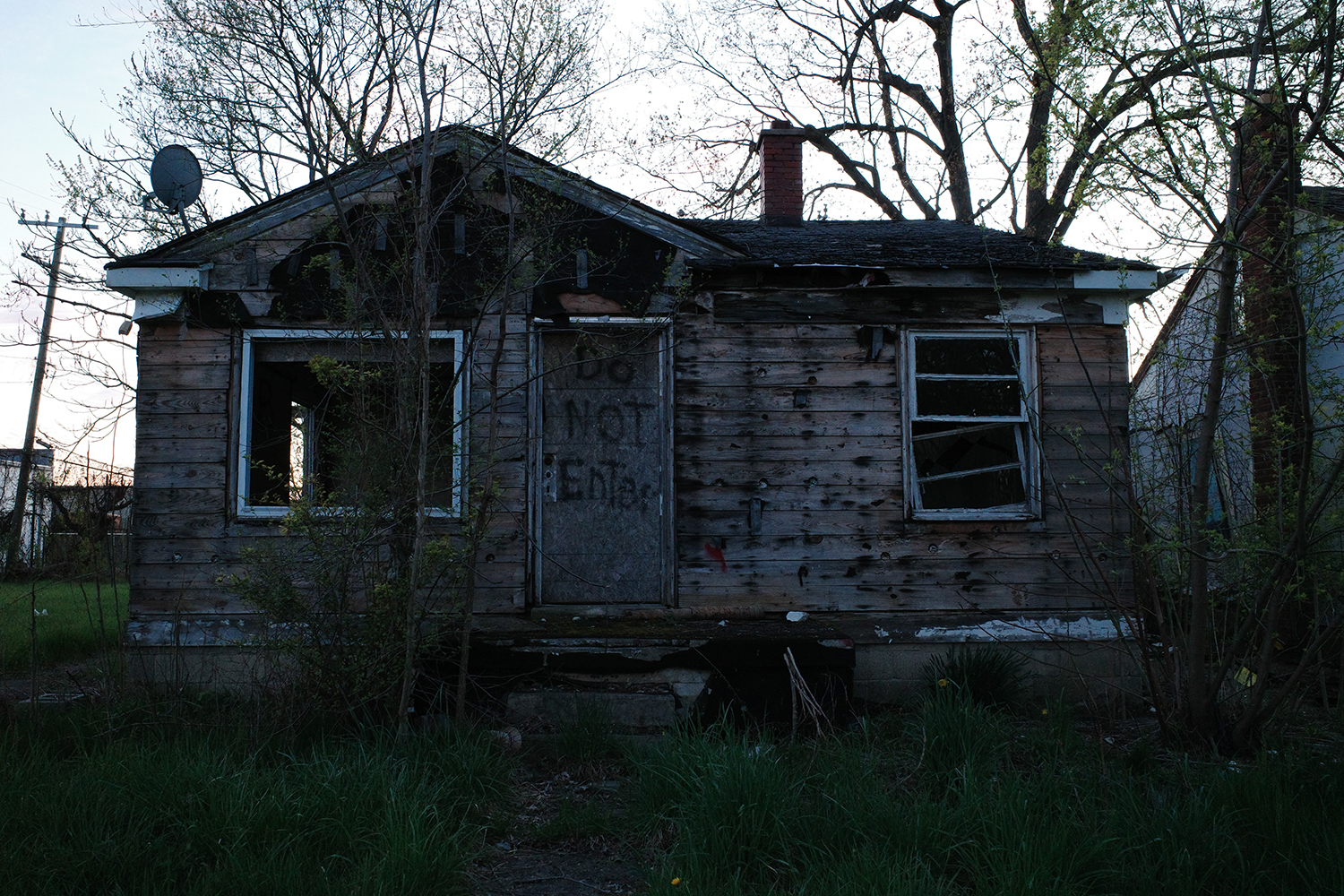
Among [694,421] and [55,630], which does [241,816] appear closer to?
[694,421]

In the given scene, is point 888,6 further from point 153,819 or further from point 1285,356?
point 153,819

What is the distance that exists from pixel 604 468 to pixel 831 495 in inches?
71.3

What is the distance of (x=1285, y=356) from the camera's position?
28.7 ft

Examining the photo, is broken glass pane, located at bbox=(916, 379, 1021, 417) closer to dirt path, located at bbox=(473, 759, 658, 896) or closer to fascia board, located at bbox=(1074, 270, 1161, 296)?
fascia board, located at bbox=(1074, 270, 1161, 296)

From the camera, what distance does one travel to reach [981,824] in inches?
149

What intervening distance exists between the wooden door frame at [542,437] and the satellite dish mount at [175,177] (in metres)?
3.35

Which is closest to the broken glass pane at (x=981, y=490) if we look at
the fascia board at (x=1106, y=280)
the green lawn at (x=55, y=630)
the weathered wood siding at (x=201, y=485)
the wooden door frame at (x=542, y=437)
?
the fascia board at (x=1106, y=280)

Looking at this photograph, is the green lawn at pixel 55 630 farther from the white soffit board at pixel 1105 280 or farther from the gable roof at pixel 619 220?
the white soffit board at pixel 1105 280

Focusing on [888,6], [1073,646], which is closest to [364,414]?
[1073,646]

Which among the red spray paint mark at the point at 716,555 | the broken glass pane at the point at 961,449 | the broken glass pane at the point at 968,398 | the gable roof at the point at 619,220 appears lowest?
the red spray paint mark at the point at 716,555

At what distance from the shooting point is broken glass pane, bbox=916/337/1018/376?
746 centimetres

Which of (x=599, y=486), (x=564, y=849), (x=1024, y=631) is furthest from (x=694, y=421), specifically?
(x=564, y=849)

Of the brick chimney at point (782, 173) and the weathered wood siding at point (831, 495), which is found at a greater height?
the brick chimney at point (782, 173)

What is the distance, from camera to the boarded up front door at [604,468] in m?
7.19
